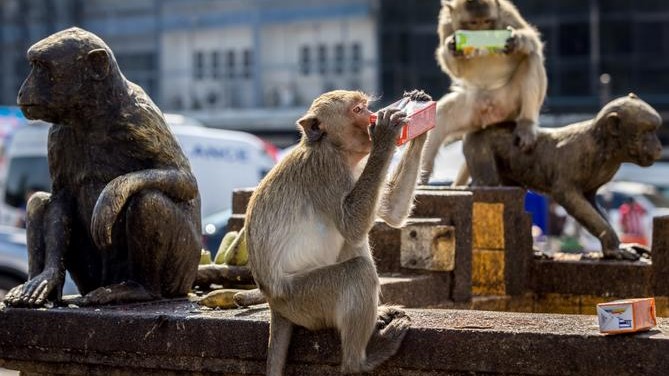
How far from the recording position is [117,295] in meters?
6.19

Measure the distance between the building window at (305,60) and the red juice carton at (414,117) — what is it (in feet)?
107

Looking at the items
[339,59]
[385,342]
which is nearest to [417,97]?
[385,342]

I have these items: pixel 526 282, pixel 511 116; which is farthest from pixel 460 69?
pixel 526 282

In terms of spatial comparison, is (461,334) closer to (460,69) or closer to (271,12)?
(460,69)

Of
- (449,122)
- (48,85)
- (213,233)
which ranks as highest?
(48,85)

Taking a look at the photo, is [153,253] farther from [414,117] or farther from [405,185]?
[414,117]

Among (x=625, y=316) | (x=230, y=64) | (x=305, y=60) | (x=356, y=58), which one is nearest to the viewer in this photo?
(x=625, y=316)

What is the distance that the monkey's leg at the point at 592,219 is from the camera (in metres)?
8.41

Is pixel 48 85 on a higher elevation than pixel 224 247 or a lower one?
higher

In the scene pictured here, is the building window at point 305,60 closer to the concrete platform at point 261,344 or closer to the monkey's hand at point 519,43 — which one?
the monkey's hand at point 519,43

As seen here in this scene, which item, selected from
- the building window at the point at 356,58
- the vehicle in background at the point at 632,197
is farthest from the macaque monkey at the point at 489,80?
the building window at the point at 356,58

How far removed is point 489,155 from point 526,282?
89 cm

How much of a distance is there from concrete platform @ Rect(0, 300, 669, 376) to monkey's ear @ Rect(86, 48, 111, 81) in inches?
44.5

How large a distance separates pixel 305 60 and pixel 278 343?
110 feet
